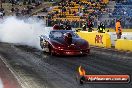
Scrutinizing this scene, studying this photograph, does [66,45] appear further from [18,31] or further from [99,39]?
[18,31]

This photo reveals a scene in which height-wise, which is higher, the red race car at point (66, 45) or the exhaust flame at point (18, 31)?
the red race car at point (66, 45)

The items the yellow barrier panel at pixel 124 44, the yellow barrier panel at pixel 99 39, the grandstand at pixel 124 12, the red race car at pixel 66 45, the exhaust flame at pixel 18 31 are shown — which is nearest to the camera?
the red race car at pixel 66 45

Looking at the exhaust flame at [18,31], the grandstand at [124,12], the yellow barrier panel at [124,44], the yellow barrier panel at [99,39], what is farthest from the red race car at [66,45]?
the grandstand at [124,12]

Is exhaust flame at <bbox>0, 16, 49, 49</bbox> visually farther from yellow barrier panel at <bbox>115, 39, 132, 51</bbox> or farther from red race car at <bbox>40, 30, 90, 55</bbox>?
red race car at <bbox>40, 30, 90, 55</bbox>

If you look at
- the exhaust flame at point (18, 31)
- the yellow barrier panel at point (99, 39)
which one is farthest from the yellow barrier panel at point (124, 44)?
the exhaust flame at point (18, 31)

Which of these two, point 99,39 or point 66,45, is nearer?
point 66,45

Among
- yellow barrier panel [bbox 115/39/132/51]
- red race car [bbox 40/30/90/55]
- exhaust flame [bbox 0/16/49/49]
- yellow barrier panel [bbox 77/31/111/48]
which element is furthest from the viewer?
exhaust flame [bbox 0/16/49/49]

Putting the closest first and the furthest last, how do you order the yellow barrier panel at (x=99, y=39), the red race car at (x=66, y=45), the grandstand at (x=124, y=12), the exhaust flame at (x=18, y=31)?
the red race car at (x=66, y=45) < the yellow barrier panel at (x=99, y=39) < the exhaust flame at (x=18, y=31) < the grandstand at (x=124, y=12)

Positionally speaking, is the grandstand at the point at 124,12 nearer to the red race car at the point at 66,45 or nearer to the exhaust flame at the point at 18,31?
the exhaust flame at the point at 18,31

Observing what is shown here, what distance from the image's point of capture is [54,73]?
12.3 m

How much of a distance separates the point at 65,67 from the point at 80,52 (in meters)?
4.13

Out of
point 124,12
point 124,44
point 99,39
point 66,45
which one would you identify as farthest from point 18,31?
point 124,12

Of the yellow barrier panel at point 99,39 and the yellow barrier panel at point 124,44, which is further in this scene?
the yellow barrier panel at point 99,39

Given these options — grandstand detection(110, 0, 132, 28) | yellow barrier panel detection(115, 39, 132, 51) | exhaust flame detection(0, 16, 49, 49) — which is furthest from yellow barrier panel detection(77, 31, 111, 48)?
grandstand detection(110, 0, 132, 28)
